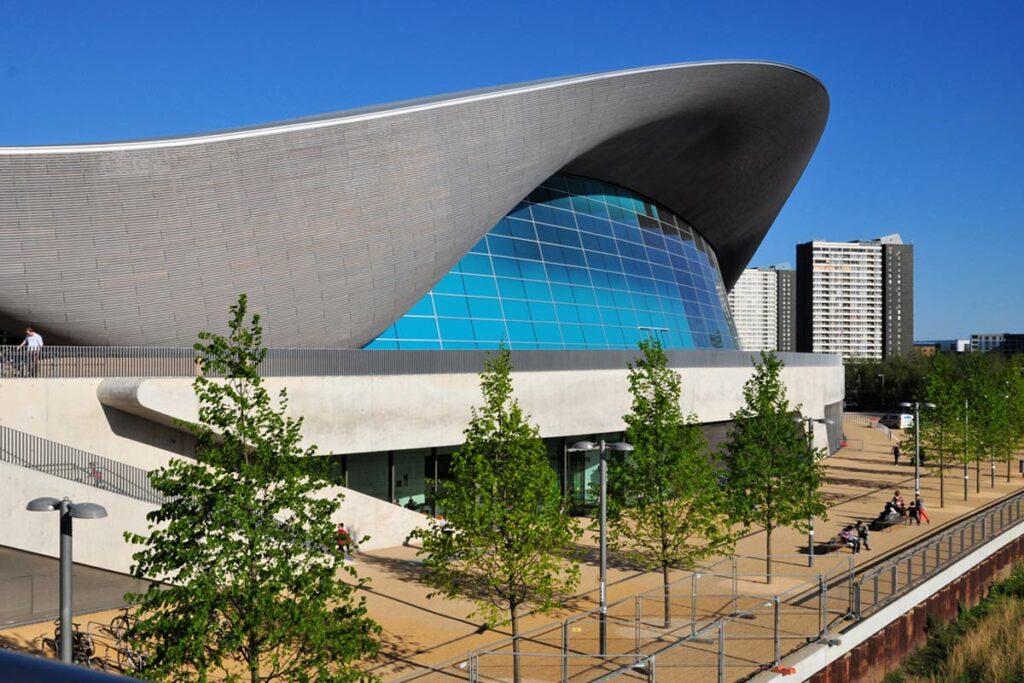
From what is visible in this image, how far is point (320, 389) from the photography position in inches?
987

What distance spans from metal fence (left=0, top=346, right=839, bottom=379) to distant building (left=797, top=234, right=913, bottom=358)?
158 metres

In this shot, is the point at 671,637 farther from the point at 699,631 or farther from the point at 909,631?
the point at 909,631

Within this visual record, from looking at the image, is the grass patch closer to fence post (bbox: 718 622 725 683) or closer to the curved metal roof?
fence post (bbox: 718 622 725 683)

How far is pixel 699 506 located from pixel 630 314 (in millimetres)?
21874

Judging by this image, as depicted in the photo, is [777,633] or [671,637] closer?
[777,633]

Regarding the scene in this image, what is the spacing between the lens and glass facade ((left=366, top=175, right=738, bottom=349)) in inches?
1344

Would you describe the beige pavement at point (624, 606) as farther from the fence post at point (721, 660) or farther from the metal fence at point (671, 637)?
the fence post at point (721, 660)

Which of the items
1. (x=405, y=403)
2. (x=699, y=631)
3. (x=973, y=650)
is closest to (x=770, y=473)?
(x=973, y=650)

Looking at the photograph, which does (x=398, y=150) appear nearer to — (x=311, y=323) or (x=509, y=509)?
(x=311, y=323)

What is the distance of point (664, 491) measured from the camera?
2019cm

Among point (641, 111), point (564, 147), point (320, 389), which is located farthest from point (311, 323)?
point (641, 111)

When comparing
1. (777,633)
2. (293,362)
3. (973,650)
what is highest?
(293,362)

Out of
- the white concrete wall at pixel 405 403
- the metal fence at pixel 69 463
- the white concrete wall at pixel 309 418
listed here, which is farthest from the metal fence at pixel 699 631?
the white concrete wall at pixel 405 403

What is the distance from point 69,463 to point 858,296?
178964 millimetres
